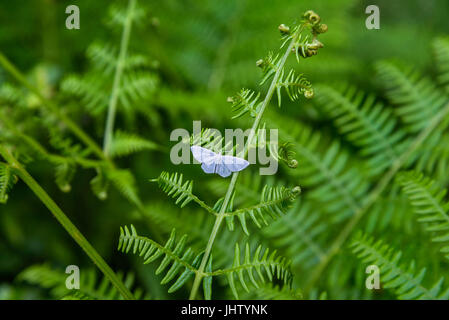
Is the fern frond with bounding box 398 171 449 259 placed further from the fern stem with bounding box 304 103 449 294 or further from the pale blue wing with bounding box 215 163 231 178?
the pale blue wing with bounding box 215 163 231 178

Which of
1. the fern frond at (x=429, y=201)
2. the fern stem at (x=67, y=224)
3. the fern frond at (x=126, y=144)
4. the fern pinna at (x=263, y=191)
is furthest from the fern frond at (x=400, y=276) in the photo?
the fern frond at (x=126, y=144)

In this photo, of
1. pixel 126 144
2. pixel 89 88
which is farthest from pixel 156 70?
pixel 126 144

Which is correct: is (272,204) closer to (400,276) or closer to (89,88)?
(400,276)

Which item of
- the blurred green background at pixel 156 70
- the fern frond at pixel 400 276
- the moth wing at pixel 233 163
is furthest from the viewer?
the blurred green background at pixel 156 70

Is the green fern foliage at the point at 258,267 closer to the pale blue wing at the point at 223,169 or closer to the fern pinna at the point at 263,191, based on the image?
the fern pinna at the point at 263,191

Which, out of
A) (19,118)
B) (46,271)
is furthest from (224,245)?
(19,118)
